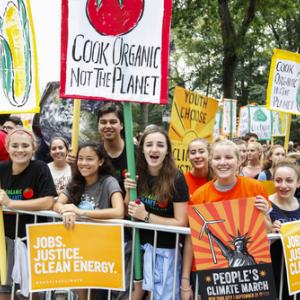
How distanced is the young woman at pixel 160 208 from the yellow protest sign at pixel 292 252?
73cm

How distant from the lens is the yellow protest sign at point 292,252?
3855mm

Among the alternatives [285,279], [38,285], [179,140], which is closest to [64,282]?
[38,285]

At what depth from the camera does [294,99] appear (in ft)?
24.4

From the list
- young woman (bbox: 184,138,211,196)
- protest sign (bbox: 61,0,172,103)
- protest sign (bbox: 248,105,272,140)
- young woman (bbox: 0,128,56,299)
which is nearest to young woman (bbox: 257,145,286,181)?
young woman (bbox: 184,138,211,196)

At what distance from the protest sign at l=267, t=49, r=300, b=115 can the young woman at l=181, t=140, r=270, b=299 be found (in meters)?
3.58

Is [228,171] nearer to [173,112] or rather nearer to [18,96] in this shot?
[18,96]

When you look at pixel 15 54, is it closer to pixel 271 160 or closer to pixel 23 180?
pixel 23 180

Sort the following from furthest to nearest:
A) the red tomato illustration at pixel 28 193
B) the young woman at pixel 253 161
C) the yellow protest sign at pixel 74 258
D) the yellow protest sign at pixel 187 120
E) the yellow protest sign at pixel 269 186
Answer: the young woman at pixel 253 161
the yellow protest sign at pixel 187 120
the yellow protest sign at pixel 269 186
the red tomato illustration at pixel 28 193
the yellow protest sign at pixel 74 258

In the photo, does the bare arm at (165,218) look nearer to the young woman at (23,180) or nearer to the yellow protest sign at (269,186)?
the young woman at (23,180)

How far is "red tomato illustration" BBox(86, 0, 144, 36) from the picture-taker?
3.91 meters

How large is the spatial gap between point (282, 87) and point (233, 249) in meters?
4.18

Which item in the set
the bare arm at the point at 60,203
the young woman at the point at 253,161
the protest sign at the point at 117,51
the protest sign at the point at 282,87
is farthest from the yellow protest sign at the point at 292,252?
the protest sign at the point at 282,87

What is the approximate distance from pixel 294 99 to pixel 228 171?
3.89 meters

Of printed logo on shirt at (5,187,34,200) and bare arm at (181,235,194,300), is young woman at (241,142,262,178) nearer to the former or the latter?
bare arm at (181,235,194,300)
